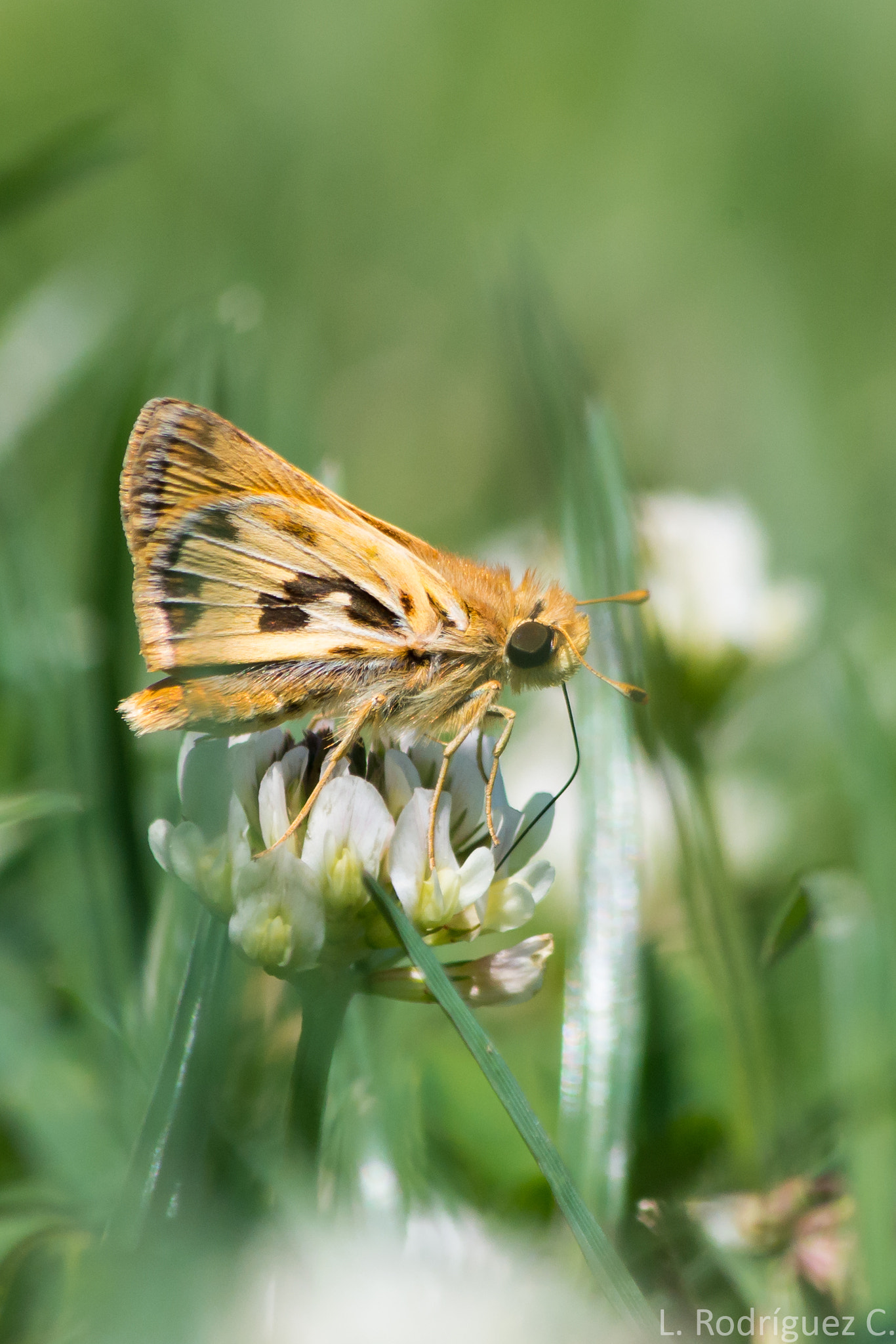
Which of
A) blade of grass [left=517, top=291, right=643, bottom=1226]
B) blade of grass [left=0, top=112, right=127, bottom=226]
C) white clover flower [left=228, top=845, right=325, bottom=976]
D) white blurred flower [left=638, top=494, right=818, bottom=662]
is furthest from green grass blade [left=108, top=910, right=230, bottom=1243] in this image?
blade of grass [left=0, top=112, right=127, bottom=226]

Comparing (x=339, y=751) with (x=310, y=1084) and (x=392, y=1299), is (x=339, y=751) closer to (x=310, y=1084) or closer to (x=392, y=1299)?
(x=310, y=1084)

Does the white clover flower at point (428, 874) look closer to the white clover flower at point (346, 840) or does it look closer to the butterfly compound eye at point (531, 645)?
the white clover flower at point (346, 840)

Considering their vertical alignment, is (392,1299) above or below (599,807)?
below

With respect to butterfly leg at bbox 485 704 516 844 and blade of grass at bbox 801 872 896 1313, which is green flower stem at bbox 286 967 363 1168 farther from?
blade of grass at bbox 801 872 896 1313

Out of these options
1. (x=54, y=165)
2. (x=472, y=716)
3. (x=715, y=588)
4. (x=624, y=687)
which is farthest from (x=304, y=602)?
(x=54, y=165)

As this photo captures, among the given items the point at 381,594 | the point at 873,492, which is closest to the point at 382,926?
the point at 381,594

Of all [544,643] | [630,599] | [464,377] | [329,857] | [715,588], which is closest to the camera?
[329,857]

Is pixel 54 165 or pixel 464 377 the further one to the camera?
pixel 464 377

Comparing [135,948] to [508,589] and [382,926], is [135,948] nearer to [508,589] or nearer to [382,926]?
[382,926]
